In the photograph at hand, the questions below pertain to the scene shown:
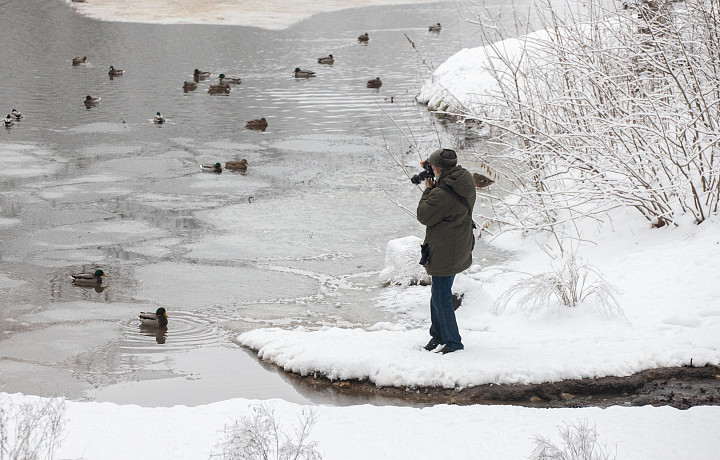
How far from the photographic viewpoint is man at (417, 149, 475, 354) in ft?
24.0

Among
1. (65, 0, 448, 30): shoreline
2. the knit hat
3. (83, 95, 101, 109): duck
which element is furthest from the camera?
(65, 0, 448, 30): shoreline

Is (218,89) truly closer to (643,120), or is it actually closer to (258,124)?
(258,124)

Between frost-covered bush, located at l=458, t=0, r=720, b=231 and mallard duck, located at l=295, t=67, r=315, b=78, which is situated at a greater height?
mallard duck, located at l=295, t=67, r=315, b=78

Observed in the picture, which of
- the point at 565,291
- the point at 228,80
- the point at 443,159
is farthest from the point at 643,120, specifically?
the point at 228,80

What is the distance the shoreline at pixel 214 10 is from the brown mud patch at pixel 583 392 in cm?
3828

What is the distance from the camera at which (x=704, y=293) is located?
8656 millimetres

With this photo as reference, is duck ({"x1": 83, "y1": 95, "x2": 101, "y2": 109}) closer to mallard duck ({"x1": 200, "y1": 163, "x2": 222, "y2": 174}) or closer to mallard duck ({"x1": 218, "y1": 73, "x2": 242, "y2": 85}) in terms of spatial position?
mallard duck ({"x1": 218, "y1": 73, "x2": 242, "y2": 85})

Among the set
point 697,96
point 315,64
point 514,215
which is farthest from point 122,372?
point 315,64

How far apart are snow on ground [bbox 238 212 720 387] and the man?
64 centimetres

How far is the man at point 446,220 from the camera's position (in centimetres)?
732

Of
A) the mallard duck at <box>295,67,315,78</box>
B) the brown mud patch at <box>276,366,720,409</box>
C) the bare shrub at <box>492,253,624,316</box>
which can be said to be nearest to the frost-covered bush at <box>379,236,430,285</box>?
the bare shrub at <box>492,253,624,316</box>

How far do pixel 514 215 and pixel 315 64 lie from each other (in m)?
22.8

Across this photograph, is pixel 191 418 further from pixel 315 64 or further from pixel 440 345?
pixel 315 64

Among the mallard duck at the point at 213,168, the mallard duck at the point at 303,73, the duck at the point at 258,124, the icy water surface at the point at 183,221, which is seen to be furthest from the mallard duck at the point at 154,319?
the mallard duck at the point at 303,73
